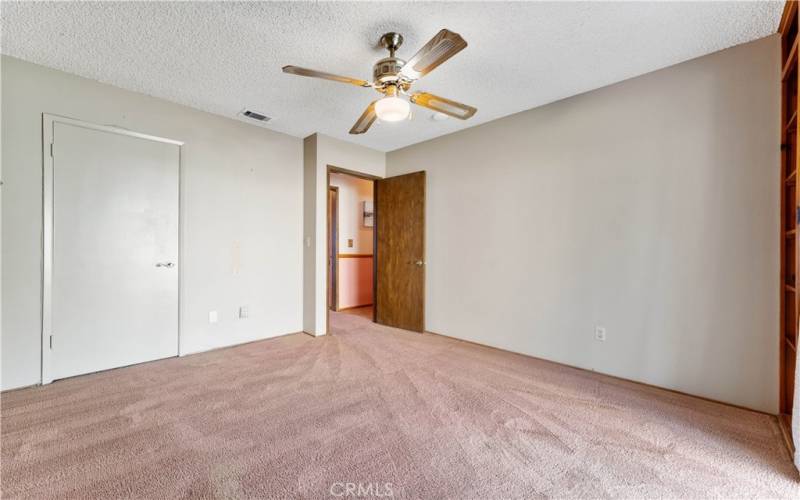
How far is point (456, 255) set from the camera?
379 cm

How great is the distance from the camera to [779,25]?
197 centimetres

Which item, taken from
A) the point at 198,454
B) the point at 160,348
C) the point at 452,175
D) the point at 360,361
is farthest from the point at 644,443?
the point at 160,348

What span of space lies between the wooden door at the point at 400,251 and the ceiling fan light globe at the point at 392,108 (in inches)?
78.2

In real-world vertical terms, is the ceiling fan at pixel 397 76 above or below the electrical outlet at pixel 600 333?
above

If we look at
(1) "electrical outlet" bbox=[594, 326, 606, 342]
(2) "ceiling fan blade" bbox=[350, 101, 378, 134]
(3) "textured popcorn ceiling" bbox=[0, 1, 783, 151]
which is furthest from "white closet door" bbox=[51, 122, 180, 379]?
(1) "electrical outlet" bbox=[594, 326, 606, 342]

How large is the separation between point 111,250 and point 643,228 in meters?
4.36

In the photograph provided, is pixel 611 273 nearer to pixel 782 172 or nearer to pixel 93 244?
pixel 782 172

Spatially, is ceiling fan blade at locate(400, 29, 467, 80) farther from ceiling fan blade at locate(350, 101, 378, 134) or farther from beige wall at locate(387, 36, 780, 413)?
beige wall at locate(387, 36, 780, 413)

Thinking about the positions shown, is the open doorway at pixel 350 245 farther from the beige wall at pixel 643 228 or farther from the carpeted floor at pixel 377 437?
the carpeted floor at pixel 377 437

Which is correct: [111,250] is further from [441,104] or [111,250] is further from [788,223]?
[788,223]

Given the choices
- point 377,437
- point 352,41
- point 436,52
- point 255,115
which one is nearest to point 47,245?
point 255,115

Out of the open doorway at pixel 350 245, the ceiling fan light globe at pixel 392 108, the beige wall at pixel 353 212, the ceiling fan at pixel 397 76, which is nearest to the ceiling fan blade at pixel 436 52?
the ceiling fan at pixel 397 76

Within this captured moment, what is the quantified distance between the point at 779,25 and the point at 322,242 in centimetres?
397

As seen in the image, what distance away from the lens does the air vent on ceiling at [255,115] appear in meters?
3.26
